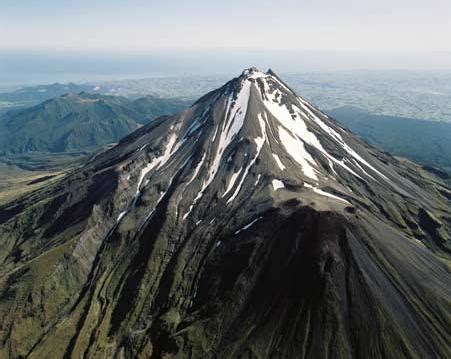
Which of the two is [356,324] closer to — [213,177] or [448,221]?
[213,177]

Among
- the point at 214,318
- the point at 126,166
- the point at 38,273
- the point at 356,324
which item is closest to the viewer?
the point at 356,324

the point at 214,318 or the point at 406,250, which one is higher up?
the point at 406,250

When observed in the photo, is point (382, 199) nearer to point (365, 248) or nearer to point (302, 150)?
point (302, 150)

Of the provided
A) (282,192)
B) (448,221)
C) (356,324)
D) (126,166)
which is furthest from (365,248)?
(126,166)

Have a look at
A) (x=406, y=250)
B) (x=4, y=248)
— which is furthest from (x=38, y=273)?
(x=406, y=250)

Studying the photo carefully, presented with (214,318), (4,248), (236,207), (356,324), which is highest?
(236,207)

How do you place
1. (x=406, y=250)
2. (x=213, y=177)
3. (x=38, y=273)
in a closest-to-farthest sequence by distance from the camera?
(x=406, y=250) → (x=38, y=273) → (x=213, y=177)

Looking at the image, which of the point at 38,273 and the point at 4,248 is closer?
the point at 38,273
